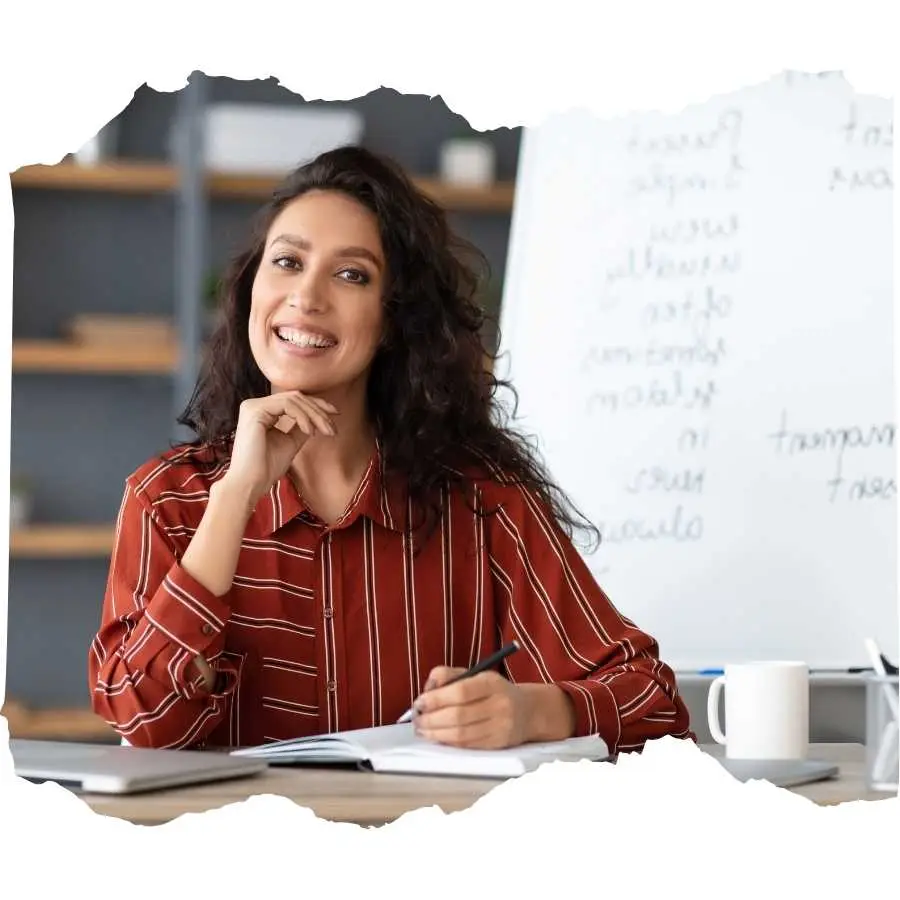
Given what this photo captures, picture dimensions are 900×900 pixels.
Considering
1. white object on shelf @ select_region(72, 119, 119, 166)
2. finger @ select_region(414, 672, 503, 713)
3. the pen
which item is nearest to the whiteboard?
finger @ select_region(414, 672, 503, 713)

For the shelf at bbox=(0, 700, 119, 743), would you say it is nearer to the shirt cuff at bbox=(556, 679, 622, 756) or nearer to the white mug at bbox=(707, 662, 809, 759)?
the shirt cuff at bbox=(556, 679, 622, 756)

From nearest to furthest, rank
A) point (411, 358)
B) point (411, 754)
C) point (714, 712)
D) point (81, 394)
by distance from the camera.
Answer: point (411, 754) < point (714, 712) < point (411, 358) < point (81, 394)

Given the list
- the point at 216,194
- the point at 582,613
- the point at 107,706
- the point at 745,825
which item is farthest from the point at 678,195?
the point at 216,194

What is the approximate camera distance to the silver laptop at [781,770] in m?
1.01

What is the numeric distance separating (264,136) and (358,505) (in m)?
2.03

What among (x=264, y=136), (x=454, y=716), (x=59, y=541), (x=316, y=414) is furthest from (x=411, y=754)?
(x=264, y=136)

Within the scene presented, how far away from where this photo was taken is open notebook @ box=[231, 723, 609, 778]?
1.04m

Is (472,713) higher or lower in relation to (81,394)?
lower

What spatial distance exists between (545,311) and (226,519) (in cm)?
92

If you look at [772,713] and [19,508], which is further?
[19,508]

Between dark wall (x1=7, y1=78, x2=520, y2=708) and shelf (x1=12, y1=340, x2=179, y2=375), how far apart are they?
0.17m

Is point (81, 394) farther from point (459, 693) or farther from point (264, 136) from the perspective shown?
point (459, 693)

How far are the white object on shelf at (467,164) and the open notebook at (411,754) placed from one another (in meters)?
2.50

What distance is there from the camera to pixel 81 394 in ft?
11.5
